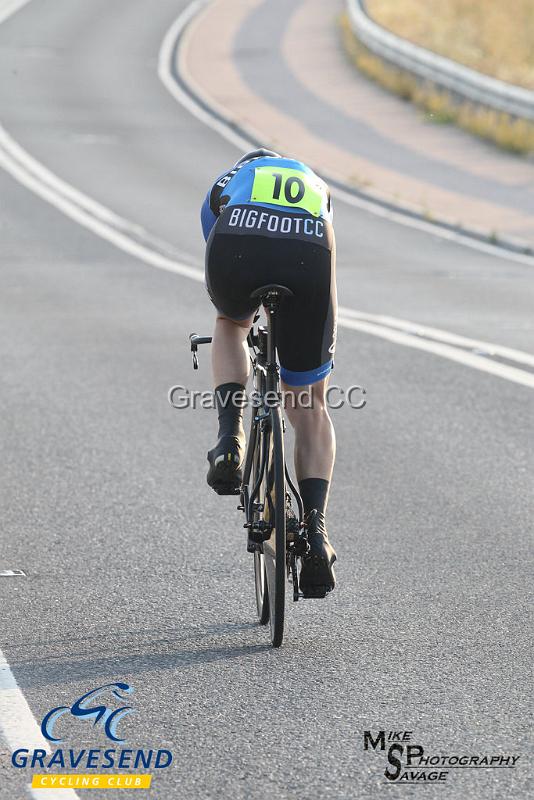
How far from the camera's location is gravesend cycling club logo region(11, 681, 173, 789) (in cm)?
412

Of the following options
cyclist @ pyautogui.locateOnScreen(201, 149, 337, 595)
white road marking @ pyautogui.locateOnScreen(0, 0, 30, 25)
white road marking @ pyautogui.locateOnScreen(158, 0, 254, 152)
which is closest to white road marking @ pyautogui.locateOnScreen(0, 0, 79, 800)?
cyclist @ pyautogui.locateOnScreen(201, 149, 337, 595)

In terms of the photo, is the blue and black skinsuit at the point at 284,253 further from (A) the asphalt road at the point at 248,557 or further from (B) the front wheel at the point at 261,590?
(A) the asphalt road at the point at 248,557

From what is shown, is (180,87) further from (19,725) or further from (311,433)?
(19,725)

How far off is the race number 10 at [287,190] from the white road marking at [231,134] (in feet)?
37.5

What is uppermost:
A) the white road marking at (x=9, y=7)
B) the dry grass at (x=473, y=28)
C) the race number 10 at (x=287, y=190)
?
the race number 10 at (x=287, y=190)

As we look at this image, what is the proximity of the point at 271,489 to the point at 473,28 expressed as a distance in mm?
38003

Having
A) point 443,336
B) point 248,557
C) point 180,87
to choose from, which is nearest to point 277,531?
point 248,557

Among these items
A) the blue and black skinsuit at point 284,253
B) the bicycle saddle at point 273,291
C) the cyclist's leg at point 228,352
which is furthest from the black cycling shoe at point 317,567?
the bicycle saddle at point 273,291

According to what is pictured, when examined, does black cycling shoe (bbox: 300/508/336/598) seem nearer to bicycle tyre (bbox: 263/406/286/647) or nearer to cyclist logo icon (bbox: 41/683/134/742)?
bicycle tyre (bbox: 263/406/286/647)

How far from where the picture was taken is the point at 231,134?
87.5 feet

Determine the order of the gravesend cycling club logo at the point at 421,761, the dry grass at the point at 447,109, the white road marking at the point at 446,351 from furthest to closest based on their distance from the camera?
the dry grass at the point at 447,109
the white road marking at the point at 446,351
the gravesend cycling club logo at the point at 421,761

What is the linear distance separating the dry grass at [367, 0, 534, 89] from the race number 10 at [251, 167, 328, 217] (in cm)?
2628

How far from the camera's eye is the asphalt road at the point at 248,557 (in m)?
4.45

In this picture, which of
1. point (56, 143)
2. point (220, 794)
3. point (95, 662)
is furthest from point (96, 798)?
point (56, 143)
